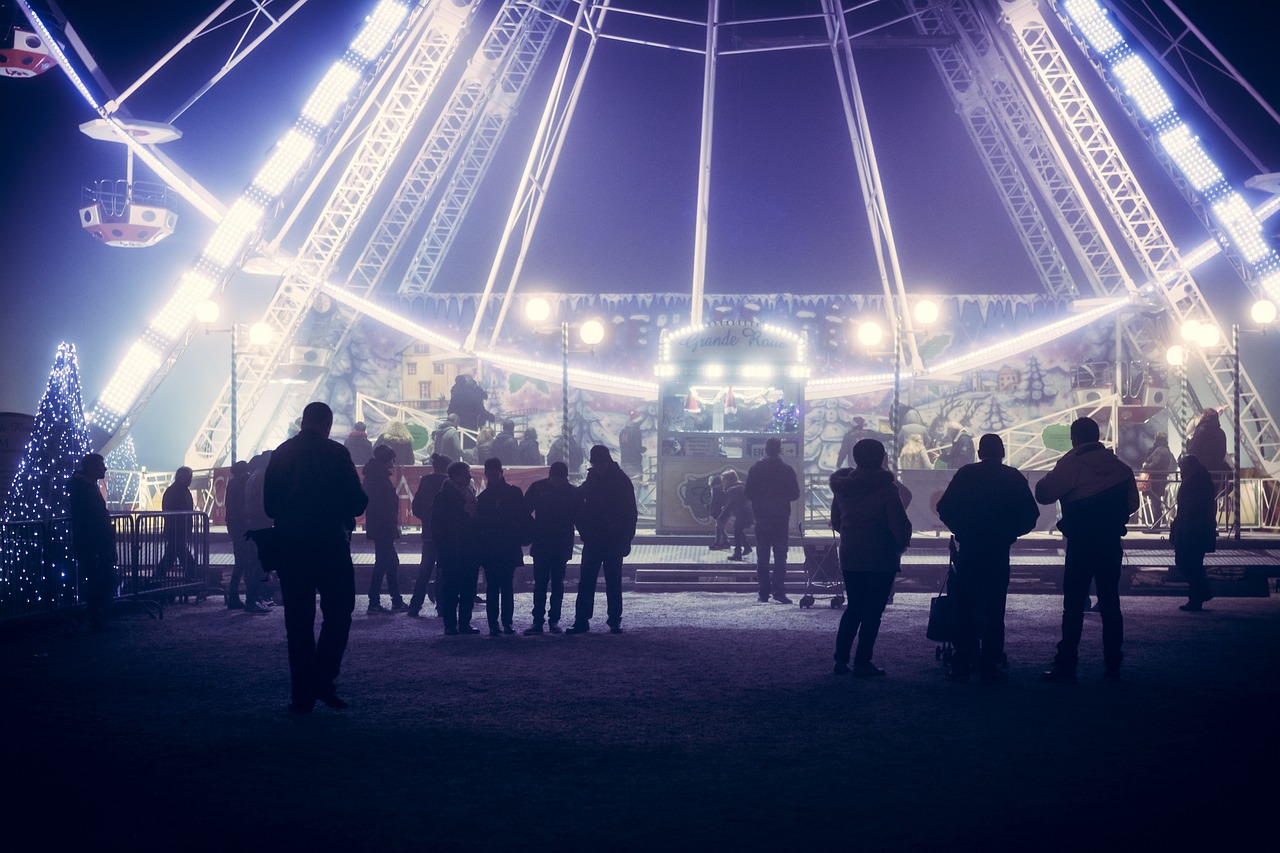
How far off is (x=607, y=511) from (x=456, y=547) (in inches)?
65.4

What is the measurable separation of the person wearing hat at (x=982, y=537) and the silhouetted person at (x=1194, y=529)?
19.6ft

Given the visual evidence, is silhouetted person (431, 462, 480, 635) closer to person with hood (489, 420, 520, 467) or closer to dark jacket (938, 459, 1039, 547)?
dark jacket (938, 459, 1039, 547)

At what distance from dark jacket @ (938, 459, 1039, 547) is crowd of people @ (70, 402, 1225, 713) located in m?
0.01

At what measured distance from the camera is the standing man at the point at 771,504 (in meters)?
15.1

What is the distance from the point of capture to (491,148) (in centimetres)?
3278

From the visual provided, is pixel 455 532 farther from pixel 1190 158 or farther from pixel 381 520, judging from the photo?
pixel 1190 158

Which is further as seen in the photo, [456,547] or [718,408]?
[718,408]

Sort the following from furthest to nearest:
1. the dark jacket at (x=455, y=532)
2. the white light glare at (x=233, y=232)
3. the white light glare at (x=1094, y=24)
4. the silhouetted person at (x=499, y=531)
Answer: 1. the white light glare at (x=1094, y=24)
2. the white light glare at (x=233, y=232)
3. the silhouetted person at (x=499, y=531)
4. the dark jacket at (x=455, y=532)

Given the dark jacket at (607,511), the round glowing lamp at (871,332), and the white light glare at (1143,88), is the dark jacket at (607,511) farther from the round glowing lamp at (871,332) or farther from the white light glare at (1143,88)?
the white light glare at (1143,88)

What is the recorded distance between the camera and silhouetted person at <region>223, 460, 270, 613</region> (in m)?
14.7

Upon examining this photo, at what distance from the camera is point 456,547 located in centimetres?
1234

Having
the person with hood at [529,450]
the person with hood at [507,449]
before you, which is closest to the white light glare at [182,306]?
the person with hood at [507,449]

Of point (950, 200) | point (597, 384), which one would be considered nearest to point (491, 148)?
point (597, 384)

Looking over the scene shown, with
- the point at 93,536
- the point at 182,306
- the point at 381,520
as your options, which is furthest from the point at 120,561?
the point at 182,306
